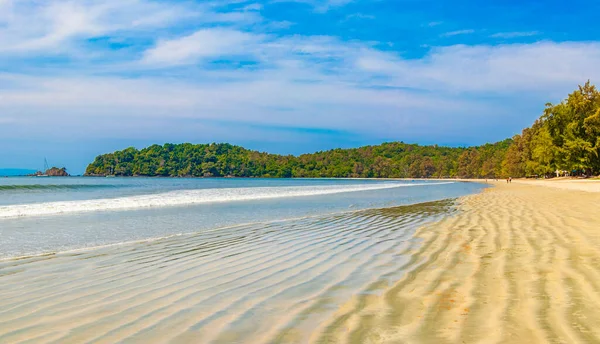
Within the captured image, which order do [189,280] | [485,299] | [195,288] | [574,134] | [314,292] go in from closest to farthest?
[485,299]
[314,292]
[195,288]
[189,280]
[574,134]

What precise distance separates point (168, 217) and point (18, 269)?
901cm

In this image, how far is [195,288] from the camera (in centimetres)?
510

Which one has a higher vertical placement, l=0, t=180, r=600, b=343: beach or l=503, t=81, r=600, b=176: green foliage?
l=503, t=81, r=600, b=176: green foliage

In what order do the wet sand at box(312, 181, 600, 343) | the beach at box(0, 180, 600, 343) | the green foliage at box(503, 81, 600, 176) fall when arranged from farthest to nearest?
the green foliage at box(503, 81, 600, 176) → the beach at box(0, 180, 600, 343) → the wet sand at box(312, 181, 600, 343)

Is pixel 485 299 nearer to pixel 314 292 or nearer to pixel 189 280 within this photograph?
pixel 314 292

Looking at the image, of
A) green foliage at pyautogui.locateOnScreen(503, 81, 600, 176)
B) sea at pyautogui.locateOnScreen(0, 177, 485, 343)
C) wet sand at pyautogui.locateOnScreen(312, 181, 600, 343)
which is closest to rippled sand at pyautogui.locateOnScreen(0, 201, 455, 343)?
sea at pyautogui.locateOnScreen(0, 177, 485, 343)

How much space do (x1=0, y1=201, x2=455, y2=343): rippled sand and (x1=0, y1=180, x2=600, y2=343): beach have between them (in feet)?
0.05

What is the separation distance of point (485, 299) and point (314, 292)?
5.37 ft

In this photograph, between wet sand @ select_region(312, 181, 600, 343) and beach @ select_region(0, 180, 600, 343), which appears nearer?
wet sand @ select_region(312, 181, 600, 343)

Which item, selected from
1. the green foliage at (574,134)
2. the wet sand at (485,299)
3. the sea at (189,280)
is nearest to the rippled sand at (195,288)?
the sea at (189,280)

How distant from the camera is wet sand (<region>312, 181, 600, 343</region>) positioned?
3.38m

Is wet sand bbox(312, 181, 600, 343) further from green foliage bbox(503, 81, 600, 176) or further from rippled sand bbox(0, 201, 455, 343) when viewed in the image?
green foliage bbox(503, 81, 600, 176)

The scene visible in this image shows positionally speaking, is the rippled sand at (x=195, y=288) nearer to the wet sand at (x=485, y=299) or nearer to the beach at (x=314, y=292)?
the beach at (x=314, y=292)

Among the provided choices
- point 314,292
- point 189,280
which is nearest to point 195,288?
point 189,280
